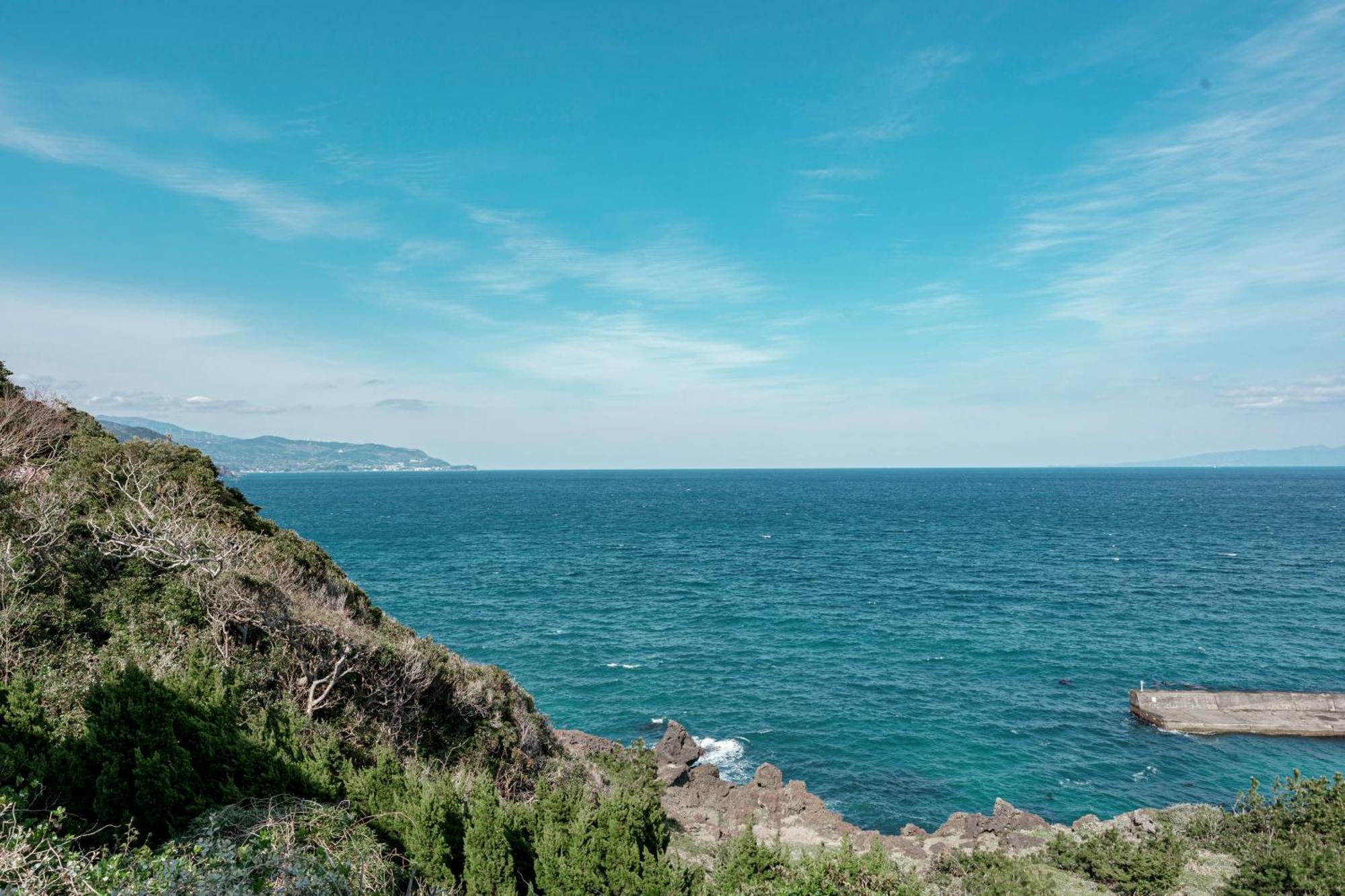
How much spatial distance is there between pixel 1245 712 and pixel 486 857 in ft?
139

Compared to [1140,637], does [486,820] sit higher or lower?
higher

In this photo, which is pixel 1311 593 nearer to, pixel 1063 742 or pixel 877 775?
pixel 1063 742

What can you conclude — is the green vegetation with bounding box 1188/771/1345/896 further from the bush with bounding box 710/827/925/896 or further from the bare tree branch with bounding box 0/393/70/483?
the bare tree branch with bounding box 0/393/70/483

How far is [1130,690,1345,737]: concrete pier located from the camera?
34.4 meters

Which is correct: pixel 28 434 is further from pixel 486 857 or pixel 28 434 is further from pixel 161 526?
pixel 486 857

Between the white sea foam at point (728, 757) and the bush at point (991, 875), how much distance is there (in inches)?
493

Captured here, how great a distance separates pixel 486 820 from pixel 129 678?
739cm

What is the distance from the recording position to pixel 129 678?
40.7 ft

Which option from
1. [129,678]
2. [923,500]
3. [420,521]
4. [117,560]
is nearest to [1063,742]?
[129,678]

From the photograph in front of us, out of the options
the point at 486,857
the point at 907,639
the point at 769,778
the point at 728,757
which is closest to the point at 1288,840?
the point at 769,778

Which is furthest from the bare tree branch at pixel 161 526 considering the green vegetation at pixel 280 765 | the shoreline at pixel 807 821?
the shoreline at pixel 807 821

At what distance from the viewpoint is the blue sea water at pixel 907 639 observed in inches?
1246

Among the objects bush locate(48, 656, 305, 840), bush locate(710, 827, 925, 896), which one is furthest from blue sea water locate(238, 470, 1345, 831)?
bush locate(48, 656, 305, 840)

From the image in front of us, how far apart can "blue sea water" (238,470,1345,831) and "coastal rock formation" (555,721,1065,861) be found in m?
2.55
